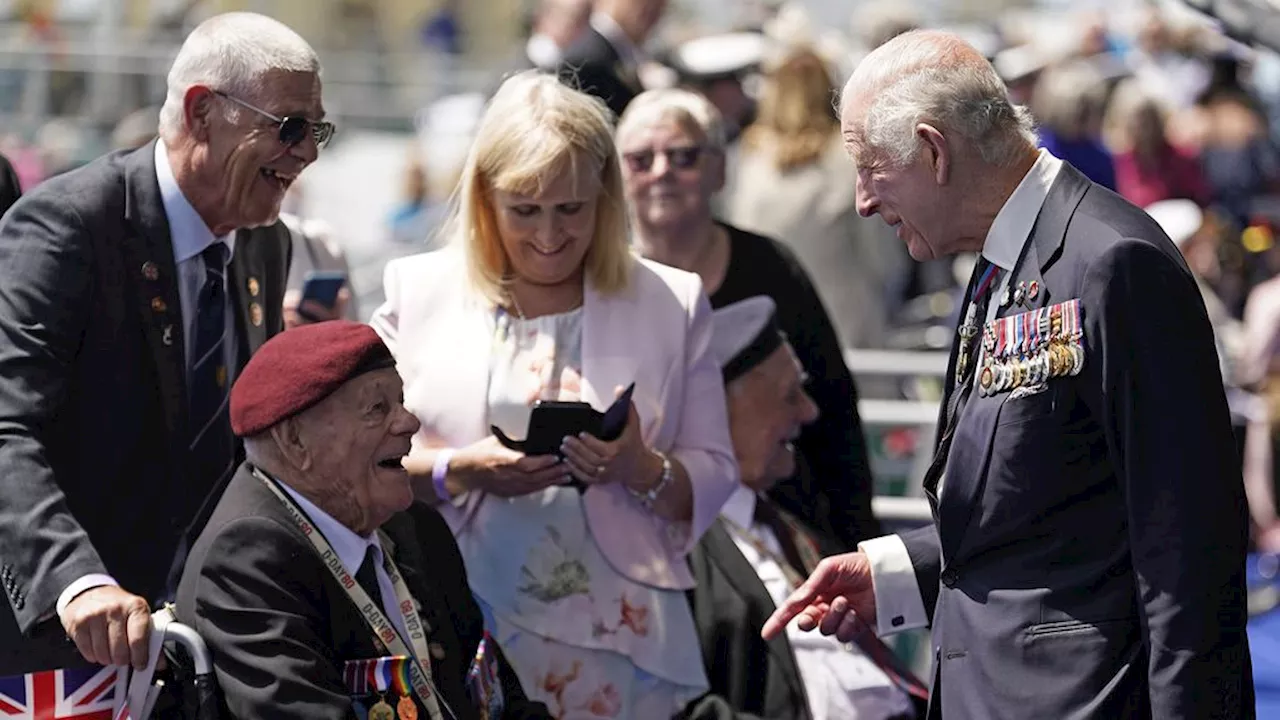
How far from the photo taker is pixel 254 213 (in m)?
4.38

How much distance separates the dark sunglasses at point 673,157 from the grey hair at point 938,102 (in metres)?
2.24

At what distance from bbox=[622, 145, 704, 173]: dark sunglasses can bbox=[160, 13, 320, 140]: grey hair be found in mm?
1644

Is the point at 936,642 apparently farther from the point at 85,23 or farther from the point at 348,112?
the point at 85,23

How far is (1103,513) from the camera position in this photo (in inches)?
136

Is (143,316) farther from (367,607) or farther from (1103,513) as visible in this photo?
(1103,513)

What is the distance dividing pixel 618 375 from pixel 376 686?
1.06m

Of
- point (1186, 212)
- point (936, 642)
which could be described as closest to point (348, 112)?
point (1186, 212)

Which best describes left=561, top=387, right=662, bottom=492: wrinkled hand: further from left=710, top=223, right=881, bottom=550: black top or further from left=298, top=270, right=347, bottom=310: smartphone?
left=710, top=223, right=881, bottom=550: black top

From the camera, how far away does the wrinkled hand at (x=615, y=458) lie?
452 cm

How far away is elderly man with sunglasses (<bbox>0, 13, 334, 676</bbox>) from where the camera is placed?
13.5 feet

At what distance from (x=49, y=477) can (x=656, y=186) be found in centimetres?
229

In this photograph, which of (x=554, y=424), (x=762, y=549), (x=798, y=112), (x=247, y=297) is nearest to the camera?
(x=554, y=424)

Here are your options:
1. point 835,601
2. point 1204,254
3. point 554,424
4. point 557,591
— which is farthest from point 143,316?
point 1204,254

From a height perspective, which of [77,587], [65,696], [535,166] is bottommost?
[65,696]
